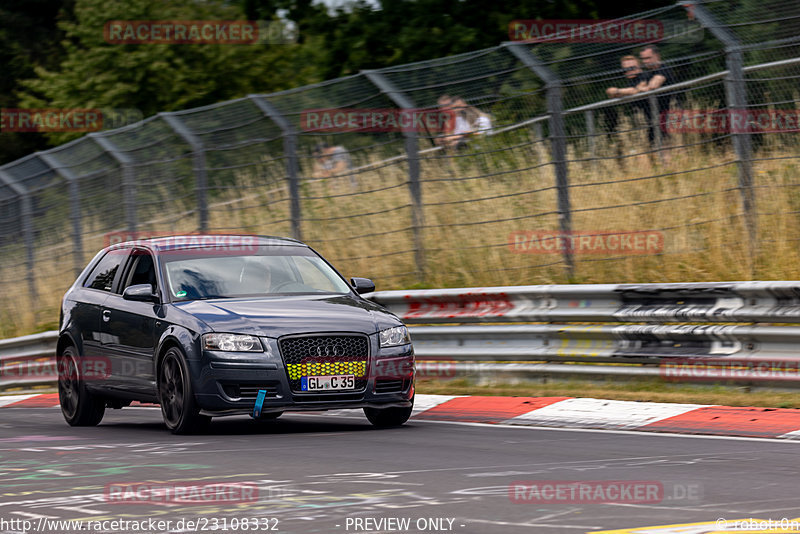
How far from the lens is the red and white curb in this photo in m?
9.87

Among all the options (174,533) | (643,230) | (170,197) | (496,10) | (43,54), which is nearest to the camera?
(174,533)

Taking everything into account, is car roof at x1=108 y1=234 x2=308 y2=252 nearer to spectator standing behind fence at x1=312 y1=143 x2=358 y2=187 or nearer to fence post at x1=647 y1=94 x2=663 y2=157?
fence post at x1=647 y1=94 x2=663 y2=157

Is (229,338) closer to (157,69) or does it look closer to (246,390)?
(246,390)

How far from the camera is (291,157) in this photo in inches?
664

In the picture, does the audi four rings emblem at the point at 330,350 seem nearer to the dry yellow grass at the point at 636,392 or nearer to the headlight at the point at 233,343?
the headlight at the point at 233,343

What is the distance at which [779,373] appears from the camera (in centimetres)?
1092

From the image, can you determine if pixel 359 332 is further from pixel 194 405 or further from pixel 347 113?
pixel 347 113

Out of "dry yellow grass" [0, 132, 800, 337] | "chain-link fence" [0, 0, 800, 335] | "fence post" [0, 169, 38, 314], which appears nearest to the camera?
"chain-link fence" [0, 0, 800, 335]

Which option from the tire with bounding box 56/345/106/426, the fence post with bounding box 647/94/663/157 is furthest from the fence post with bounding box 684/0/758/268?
the tire with bounding box 56/345/106/426

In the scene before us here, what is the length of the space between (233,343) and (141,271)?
198 centimetres

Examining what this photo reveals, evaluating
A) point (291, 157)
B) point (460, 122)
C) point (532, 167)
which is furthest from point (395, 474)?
point (291, 157)

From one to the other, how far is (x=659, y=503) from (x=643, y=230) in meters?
7.93

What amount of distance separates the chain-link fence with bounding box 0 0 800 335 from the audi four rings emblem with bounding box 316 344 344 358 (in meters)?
3.97

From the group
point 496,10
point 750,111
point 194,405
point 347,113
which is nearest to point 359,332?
point 194,405
